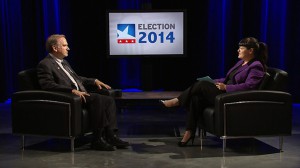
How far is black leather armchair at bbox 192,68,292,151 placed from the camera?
4.34m

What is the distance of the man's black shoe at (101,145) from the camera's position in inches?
178

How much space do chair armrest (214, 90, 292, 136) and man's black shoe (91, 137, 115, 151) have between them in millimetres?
1018

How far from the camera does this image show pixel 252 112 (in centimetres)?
438

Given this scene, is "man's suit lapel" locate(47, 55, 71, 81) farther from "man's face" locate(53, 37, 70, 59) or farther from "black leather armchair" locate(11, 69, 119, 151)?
"black leather armchair" locate(11, 69, 119, 151)

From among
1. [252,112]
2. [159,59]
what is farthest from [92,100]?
[159,59]

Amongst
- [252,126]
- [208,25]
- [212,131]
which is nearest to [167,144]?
[212,131]

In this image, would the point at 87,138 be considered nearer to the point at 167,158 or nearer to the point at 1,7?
the point at 167,158

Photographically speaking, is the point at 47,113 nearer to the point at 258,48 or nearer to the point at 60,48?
the point at 60,48

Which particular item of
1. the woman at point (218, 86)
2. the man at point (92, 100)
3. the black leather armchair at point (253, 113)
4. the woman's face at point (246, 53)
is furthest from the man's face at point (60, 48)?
the woman's face at point (246, 53)

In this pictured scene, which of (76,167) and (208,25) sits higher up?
(208,25)

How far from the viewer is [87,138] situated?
5121mm

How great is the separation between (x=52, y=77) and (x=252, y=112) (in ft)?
6.28

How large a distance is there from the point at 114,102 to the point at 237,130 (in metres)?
1.23

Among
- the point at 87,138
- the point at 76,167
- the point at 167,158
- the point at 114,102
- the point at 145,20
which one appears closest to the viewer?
the point at 76,167
